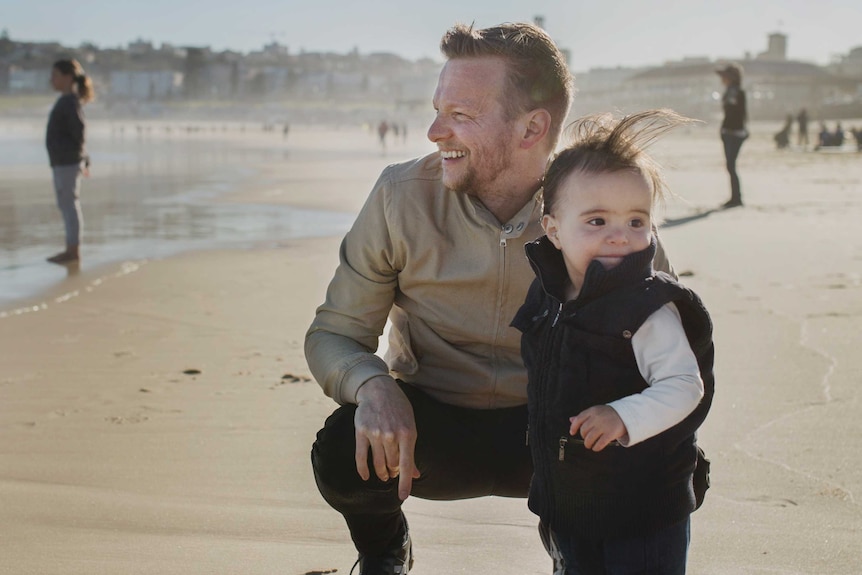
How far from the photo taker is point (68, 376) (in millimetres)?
4773

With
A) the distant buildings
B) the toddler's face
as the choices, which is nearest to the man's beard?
the toddler's face

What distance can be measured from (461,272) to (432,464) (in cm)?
48

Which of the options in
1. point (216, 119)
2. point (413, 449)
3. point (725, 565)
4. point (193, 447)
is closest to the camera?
point (413, 449)

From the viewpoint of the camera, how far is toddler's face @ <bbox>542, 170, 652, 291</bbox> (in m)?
2.09

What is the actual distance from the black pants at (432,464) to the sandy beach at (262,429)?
205 millimetres

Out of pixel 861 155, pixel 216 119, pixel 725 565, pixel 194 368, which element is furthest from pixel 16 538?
pixel 216 119

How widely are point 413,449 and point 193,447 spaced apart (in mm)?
1506

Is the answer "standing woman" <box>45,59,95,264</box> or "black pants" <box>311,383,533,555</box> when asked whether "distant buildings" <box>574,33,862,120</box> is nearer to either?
"standing woman" <box>45,59,95,264</box>

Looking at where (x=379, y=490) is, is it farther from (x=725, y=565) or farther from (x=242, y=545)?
(x=725, y=565)

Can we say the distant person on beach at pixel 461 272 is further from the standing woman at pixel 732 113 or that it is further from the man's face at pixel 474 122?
the standing woman at pixel 732 113

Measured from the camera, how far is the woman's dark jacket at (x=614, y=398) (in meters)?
2.03

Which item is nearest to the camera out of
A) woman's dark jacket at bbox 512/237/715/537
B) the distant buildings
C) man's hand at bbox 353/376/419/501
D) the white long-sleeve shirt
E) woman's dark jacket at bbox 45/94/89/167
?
the white long-sleeve shirt

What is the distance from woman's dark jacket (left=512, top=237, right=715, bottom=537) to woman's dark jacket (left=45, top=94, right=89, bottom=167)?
738 centimetres

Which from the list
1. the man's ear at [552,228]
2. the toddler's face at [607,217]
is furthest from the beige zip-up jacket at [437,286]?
the toddler's face at [607,217]
